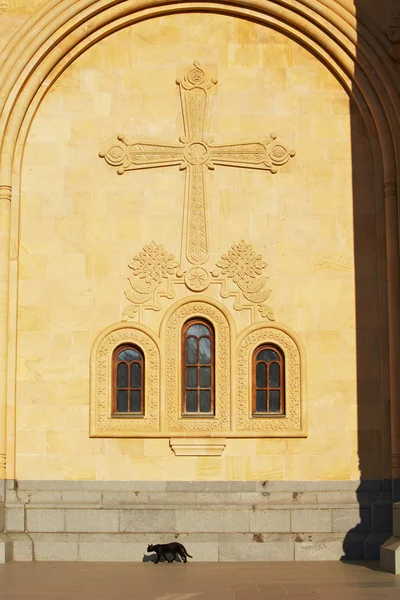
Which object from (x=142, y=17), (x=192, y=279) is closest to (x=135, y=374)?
(x=192, y=279)

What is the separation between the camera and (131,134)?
19234 millimetres

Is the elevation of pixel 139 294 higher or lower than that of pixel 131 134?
lower

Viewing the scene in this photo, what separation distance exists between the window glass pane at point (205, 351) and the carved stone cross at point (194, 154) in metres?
2.06

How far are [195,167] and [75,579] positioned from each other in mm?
7482

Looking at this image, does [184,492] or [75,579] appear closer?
[75,579]

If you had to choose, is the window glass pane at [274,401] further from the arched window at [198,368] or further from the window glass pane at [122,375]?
the window glass pane at [122,375]

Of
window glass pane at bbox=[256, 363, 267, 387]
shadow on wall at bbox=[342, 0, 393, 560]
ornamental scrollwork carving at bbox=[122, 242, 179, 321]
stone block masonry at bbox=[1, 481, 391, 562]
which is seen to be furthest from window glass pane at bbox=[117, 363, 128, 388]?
shadow on wall at bbox=[342, 0, 393, 560]

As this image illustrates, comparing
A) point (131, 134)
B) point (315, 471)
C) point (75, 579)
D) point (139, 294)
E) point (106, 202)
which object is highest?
point (131, 134)

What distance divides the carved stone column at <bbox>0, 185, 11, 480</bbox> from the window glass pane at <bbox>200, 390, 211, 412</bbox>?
10.8ft

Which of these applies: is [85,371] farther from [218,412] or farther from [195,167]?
[195,167]

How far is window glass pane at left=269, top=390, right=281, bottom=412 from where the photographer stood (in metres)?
18.7

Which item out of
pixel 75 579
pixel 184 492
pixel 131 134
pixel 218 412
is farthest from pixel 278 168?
pixel 75 579

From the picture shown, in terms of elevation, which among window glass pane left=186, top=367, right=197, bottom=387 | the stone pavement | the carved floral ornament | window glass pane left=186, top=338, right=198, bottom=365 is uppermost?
the carved floral ornament

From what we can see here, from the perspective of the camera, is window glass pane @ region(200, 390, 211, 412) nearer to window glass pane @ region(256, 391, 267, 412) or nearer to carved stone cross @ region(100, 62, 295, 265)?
window glass pane @ region(256, 391, 267, 412)
